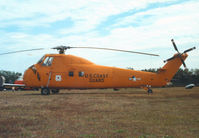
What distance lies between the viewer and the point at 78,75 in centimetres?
2539

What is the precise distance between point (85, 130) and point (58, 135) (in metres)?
0.93

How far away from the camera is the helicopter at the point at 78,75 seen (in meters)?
24.9

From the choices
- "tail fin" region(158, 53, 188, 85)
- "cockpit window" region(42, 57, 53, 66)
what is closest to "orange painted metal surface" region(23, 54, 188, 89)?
"cockpit window" region(42, 57, 53, 66)

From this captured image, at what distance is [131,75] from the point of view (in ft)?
84.5

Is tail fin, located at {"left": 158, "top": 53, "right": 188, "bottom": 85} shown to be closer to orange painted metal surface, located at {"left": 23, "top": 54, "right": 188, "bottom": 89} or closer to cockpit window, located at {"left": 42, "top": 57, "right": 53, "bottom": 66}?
orange painted metal surface, located at {"left": 23, "top": 54, "right": 188, "bottom": 89}

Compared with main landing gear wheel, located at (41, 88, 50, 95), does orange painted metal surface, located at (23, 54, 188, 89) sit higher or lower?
higher

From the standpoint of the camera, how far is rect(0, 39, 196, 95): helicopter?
2486 cm

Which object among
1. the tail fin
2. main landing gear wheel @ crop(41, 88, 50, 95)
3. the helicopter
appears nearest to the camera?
main landing gear wheel @ crop(41, 88, 50, 95)

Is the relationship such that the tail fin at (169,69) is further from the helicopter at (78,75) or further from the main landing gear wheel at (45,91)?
the main landing gear wheel at (45,91)

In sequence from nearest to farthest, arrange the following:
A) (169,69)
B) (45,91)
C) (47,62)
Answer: (45,91), (47,62), (169,69)

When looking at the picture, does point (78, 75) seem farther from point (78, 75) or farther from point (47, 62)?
point (47, 62)

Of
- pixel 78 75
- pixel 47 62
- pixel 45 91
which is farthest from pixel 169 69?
pixel 45 91

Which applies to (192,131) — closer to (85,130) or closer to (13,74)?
(85,130)

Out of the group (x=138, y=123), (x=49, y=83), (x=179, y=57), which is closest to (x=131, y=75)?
(x=179, y=57)
